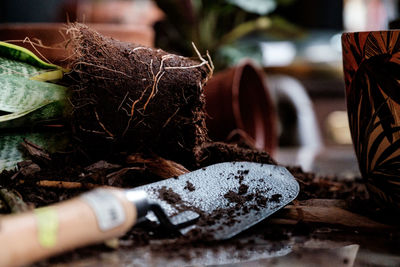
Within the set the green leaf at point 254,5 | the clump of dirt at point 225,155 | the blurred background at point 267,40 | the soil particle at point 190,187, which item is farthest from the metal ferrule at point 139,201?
the green leaf at point 254,5

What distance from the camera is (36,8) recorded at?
2.67 meters

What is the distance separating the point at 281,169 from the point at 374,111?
16 cm

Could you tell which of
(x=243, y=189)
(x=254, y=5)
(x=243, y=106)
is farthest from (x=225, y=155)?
(x=254, y=5)

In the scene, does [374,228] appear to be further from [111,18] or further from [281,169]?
[111,18]

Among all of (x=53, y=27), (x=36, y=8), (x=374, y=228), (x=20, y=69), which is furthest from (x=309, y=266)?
(x=36, y=8)

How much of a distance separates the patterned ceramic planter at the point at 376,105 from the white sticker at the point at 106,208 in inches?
13.7

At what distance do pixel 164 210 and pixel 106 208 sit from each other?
0.12 metres

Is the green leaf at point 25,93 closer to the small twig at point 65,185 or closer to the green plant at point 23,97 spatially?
the green plant at point 23,97

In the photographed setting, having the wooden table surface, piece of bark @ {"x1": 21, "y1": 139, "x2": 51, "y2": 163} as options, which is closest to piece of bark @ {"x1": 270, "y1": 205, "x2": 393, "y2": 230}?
the wooden table surface

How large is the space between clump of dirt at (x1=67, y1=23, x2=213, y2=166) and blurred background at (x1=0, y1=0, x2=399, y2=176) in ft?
0.39

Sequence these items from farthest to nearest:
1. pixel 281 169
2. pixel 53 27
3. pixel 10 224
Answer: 1. pixel 53 27
2. pixel 281 169
3. pixel 10 224

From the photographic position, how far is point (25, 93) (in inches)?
24.3

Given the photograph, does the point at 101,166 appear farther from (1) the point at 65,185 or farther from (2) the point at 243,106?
(2) the point at 243,106

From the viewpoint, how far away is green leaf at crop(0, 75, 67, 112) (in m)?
0.60
